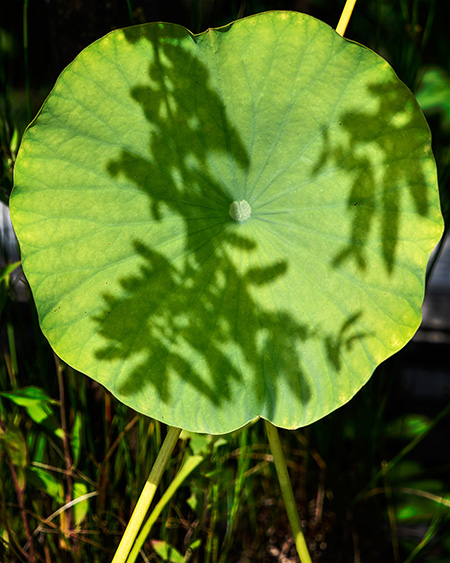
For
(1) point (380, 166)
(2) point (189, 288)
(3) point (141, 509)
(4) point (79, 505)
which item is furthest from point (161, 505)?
(1) point (380, 166)

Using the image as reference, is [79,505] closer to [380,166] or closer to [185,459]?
[185,459]

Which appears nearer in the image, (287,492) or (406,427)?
(287,492)

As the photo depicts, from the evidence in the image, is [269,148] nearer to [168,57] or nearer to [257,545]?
[168,57]

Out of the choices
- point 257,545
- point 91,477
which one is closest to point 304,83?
point 91,477

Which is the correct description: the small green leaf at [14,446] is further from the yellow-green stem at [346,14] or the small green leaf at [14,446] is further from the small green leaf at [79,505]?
the yellow-green stem at [346,14]

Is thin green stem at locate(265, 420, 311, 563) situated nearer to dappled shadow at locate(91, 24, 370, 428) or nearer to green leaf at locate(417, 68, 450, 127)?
dappled shadow at locate(91, 24, 370, 428)

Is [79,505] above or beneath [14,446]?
beneath

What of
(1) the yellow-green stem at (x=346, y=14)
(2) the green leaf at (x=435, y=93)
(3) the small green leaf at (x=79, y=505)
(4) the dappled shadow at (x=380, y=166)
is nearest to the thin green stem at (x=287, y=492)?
(4) the dappled shadow at (x=380, y=166)
